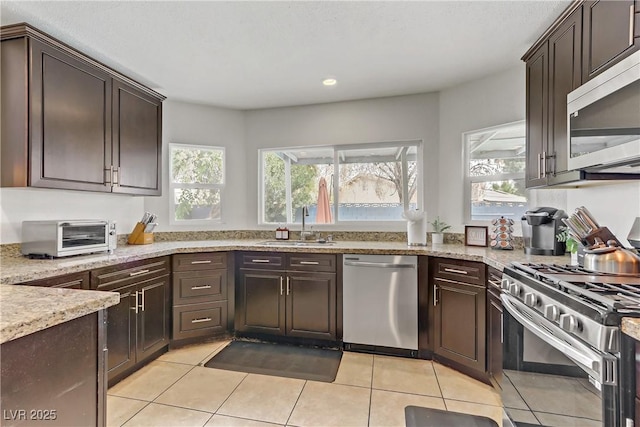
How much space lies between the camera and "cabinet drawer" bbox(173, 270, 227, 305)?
2910 mm

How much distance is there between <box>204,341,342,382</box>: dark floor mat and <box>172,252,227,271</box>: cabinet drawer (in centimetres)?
78

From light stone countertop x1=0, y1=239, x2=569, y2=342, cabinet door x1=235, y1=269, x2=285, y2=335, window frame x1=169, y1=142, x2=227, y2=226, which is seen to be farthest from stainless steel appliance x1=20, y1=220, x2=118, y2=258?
cabinet door x1=235, y1=269, x2=285, y2=335

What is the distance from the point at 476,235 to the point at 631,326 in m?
2.01

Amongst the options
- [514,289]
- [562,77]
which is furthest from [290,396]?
[562,77]

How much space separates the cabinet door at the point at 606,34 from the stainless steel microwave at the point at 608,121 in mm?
122

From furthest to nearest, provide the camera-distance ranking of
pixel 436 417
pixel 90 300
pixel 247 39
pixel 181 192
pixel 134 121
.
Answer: pixel 181 192 → pixel 134 121 → pixel 247 39 → pixel 436 417 → pixel 90 300

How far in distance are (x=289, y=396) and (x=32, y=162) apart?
231 cm

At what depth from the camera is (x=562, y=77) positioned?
1963 mm

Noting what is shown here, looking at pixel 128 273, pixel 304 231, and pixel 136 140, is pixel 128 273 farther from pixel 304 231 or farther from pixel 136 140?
pixel 304 231

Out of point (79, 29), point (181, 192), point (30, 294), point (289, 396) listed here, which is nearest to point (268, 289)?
point (289, 396)

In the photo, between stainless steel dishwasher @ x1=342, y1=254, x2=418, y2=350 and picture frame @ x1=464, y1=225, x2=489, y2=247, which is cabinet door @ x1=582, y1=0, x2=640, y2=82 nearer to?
picture frame @ x1=464, y1=225, x2=489, y2=247

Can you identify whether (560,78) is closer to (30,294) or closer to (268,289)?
(268,289)

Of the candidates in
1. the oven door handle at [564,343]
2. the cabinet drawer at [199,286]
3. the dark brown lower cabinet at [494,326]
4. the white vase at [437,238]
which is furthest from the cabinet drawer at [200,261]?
the oven door handle at [564,343]

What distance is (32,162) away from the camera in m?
2.05
